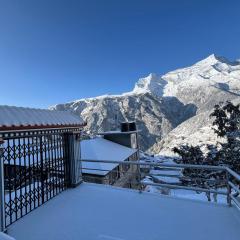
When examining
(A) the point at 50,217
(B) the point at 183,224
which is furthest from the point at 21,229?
(B) the point at 183,224

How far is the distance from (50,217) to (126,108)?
556ft

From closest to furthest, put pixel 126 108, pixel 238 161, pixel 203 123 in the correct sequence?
1. pixel 238 161
2. pixel 203 123
3. pixel 126 108

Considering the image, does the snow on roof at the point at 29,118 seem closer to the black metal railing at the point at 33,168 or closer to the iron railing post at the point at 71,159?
the black metal railing at the point at 33,168

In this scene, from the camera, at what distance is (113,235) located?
4641 millimetres

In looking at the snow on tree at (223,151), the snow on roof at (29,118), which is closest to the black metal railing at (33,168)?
the snow on roof at (29,118)

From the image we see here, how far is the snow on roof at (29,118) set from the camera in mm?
4963

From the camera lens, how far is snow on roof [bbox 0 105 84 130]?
4.96 m

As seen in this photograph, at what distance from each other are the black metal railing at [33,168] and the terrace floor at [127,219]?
0.30 metres

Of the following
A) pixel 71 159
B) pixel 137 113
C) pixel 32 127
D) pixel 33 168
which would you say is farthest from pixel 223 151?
pixel 137 113

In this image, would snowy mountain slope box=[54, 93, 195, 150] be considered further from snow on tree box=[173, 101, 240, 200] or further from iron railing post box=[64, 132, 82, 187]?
iron railing post box=[64, 132, 82, 187]

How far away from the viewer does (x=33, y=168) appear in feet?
21.1

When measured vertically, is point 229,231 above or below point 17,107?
below

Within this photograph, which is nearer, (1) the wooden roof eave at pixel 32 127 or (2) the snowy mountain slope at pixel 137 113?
(1) the wooden roof eave at pixel 32 127

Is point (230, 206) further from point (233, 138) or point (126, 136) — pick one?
point (126, 136)
